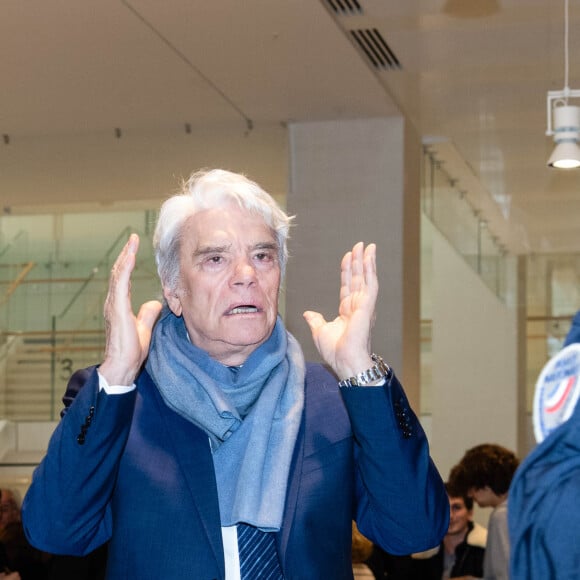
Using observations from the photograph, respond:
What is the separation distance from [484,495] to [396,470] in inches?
158

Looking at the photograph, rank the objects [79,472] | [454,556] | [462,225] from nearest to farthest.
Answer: [79,472] → [454,556] → [462,225]

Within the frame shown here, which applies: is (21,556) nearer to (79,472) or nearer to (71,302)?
(71,302)

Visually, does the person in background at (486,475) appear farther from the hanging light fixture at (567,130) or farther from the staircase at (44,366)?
the staircase at (44,366)

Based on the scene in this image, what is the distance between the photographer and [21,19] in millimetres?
6352

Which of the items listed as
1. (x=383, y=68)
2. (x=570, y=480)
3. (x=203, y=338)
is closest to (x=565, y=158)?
(x=383, y=68)

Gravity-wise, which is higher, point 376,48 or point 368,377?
point 376,48

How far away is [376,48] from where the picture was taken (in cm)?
716

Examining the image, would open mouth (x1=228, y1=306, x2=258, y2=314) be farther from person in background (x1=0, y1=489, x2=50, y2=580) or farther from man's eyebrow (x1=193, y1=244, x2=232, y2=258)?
person in background (x1=0, y1=489, x2=50, y2=580)

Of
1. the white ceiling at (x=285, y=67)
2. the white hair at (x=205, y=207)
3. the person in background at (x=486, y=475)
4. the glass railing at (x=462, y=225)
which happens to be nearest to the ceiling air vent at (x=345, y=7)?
the white ceiling at (x=285, y=67)

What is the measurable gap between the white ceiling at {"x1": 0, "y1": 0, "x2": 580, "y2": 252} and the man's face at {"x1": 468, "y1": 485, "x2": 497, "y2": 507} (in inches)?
98.8

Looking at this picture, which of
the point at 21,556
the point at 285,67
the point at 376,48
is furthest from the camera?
the point at 285,67

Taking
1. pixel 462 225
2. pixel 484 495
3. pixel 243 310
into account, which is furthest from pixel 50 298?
pixel 243 310

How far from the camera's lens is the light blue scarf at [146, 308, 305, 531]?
238cm

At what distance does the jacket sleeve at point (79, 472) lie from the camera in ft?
7.64
